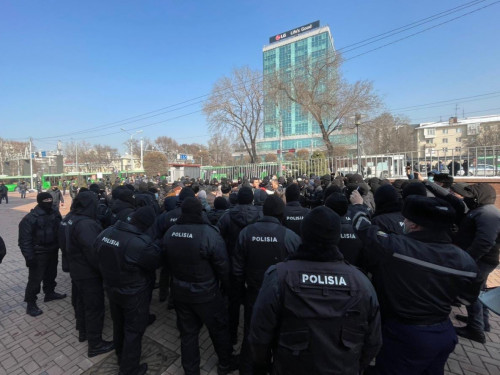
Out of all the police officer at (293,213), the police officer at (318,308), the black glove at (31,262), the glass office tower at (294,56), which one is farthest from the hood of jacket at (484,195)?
the glass office tower at (294,56)

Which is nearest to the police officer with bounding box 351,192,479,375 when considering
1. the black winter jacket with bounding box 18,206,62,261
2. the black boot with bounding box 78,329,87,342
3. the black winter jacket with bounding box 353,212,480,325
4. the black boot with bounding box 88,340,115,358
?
the black winter jacket with bounding box 353,212,480,325

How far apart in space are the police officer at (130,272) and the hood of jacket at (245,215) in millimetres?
1222

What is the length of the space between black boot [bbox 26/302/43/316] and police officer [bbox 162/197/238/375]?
3274 mm

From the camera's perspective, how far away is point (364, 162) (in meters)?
12.6

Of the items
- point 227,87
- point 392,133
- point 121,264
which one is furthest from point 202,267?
point 392,133

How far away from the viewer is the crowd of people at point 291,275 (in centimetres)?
150

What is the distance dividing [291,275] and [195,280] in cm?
155

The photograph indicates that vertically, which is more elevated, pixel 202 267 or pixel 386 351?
pixel 202 267

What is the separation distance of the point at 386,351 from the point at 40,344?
14.5ft

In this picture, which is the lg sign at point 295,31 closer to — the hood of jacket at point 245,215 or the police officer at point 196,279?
the hood of jacket at point 245,215

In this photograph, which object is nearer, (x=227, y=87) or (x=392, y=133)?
(x=227, y=87)

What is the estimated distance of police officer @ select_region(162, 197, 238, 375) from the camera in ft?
8.87

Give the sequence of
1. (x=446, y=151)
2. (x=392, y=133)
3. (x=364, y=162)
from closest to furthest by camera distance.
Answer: (x=446, y=151)
(x=364, y=162)
(x=392, y=133)

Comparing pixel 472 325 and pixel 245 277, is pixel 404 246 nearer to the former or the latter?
pixel 245 277
